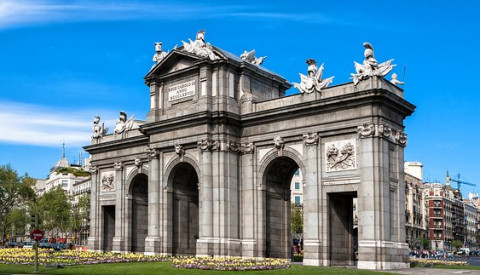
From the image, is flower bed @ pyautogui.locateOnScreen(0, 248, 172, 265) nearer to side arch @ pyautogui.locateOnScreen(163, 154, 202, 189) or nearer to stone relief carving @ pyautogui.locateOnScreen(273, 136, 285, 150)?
side arch @ pyautogui.locateOnScreen(163, 154, 202, 189)

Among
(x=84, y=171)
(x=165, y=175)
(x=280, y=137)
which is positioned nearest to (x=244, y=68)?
(x=280, y=137)

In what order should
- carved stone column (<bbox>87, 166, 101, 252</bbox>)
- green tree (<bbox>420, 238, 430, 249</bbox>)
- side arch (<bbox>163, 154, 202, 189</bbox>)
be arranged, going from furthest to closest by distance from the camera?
green tree (<bbox>420, 238, 430, 249</bbox>), carved stone column (<bbox>87, 166, 101, 252</bbox>), side arch (<bbox>163, 154, 202, 189</bbox>)

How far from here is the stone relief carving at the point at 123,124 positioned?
202 feet

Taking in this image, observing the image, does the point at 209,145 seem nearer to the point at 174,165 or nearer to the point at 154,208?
the point at 174,165

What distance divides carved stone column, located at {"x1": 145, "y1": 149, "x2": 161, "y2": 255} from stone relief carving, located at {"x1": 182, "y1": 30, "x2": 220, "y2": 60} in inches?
360

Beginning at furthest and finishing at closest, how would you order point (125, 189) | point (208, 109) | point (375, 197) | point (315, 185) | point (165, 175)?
1. point (125, 189)
2. point (165, 175)
3. point (208, 109)
4. point (315, 185)
5. point (375, 197)

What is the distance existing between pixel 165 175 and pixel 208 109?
7.50 meters

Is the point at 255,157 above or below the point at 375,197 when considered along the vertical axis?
above

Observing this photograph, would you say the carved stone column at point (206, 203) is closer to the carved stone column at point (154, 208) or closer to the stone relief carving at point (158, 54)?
the carved stone column at point (154, 208)

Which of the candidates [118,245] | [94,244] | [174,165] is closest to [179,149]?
[174,165]

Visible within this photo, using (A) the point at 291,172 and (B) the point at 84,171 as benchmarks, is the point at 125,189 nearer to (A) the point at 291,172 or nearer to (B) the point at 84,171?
(A) the point at 291,172

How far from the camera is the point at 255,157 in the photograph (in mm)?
49062

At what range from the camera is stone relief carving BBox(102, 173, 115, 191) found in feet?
205

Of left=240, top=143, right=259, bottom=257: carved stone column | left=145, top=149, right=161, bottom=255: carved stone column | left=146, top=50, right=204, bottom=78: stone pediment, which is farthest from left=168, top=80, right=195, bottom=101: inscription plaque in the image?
left=240, top=143, right=259, bottom=257: carved stone column
